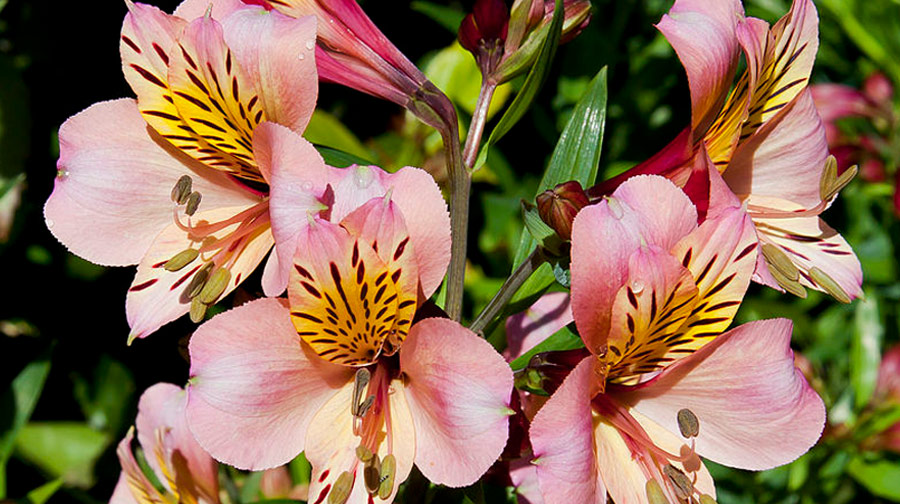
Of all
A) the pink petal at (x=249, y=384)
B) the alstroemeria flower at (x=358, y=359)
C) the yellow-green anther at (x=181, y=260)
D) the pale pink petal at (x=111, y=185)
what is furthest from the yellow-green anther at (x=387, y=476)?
the pale pink petal at (x=111, y=185)

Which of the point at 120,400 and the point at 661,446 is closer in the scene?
the point at 661,446

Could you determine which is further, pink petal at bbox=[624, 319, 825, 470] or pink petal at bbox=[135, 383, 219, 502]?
pink petal at bbox=[135, 383, 219, 502]

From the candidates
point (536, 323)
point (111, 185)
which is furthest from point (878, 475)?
point (111, 185)

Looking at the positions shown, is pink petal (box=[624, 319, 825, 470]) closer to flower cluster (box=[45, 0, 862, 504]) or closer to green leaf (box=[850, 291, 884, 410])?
flower cluster (box=[45, 0, 862, 504])

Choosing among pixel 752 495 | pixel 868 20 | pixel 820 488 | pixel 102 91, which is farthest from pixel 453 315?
pixel 868 20

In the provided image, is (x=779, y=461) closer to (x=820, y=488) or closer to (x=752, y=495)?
(x=752, y=495)

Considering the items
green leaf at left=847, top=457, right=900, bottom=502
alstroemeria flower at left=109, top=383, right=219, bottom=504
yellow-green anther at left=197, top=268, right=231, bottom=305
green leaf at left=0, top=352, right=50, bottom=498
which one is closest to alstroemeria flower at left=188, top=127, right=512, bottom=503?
yellow-green anther at left=197, top=268, right=231, bottom=305

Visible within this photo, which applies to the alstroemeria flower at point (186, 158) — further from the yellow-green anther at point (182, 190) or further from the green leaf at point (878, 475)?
the green leaf at point (878, 475)

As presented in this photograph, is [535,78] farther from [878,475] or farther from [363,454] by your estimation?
[878,475]
